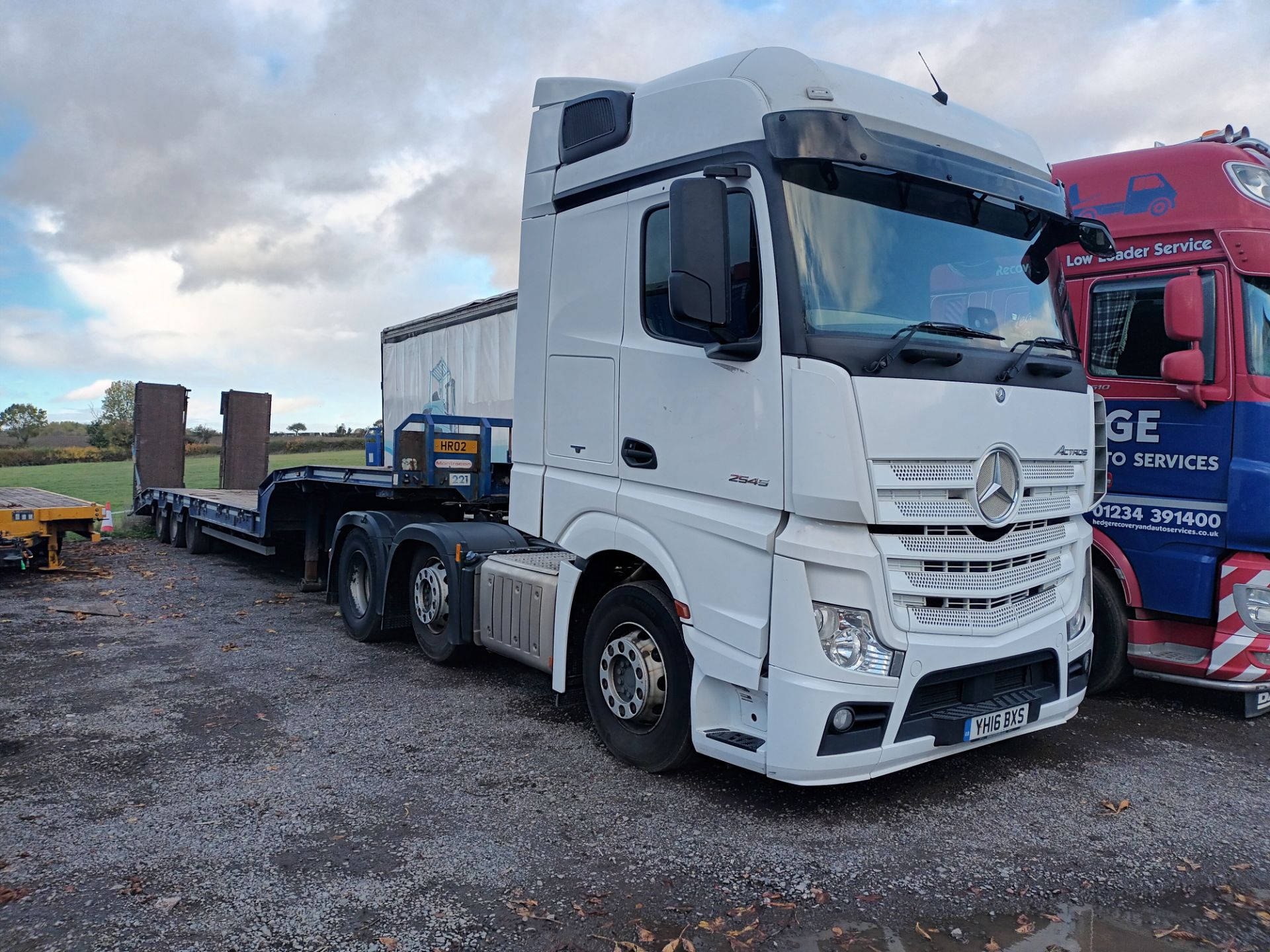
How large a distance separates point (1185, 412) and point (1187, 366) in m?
0.32

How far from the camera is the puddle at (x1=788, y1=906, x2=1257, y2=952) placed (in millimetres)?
3133

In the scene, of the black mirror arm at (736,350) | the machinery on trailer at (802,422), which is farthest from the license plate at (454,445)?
the black mirror arm at (736,350)

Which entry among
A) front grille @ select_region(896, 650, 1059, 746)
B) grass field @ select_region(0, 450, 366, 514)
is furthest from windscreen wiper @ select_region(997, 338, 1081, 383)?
grass field @ select_region(0, 450, 366, 514)

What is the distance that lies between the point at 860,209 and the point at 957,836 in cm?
275

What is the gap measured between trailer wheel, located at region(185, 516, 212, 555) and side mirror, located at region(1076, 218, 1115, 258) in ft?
38.5

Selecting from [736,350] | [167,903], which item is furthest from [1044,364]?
[167,903]

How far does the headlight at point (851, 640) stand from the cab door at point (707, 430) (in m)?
0.25

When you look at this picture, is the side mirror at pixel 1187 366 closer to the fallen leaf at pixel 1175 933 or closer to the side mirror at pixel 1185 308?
the side mirror at pixel 1185 308

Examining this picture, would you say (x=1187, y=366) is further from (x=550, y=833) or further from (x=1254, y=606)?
(x=550, y=833)

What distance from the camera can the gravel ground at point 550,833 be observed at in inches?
127

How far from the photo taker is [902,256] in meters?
4.05

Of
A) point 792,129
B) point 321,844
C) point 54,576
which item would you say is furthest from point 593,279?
point 54,576

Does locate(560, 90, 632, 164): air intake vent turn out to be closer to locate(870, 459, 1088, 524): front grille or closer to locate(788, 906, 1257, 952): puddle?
locate(870, 459, 1088, 524): front grille

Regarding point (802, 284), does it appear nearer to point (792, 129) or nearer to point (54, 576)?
point (792, 129)
